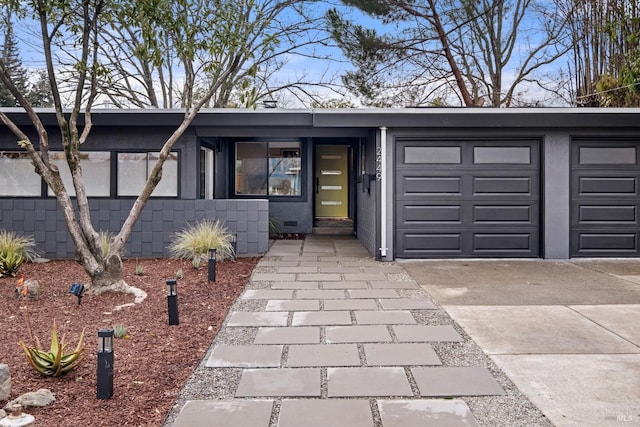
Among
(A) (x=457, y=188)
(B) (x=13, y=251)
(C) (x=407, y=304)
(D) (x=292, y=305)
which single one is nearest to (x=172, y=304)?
(D) (x=292, y=305)

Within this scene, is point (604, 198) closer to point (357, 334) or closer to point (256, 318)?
point (357, 334)

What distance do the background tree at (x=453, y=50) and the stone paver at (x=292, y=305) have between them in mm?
11769

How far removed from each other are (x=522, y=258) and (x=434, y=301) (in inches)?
152

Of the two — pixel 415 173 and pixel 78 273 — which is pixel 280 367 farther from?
pixel 415 173

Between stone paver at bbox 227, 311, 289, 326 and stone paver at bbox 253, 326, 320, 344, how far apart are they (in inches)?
7.8

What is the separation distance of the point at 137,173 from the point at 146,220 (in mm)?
1011

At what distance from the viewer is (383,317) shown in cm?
473

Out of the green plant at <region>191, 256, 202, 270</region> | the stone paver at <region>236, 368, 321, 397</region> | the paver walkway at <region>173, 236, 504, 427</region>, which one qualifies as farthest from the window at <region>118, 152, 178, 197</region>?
the stone paver at <region>236, 368, 321, 397</region>

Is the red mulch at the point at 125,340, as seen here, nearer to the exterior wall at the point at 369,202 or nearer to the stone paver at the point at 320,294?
the stone paver at the point at 320,294

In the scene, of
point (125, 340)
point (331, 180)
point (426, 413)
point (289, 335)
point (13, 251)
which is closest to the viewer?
point (426, 413)

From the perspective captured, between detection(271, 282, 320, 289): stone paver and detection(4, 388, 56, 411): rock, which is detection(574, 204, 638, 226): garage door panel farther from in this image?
detection(4, 388, 56, 411): rock

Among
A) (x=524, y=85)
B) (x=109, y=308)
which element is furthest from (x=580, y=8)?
(x=109, y=308)

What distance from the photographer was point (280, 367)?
11.3ft

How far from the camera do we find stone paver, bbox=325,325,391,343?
4.05 m
